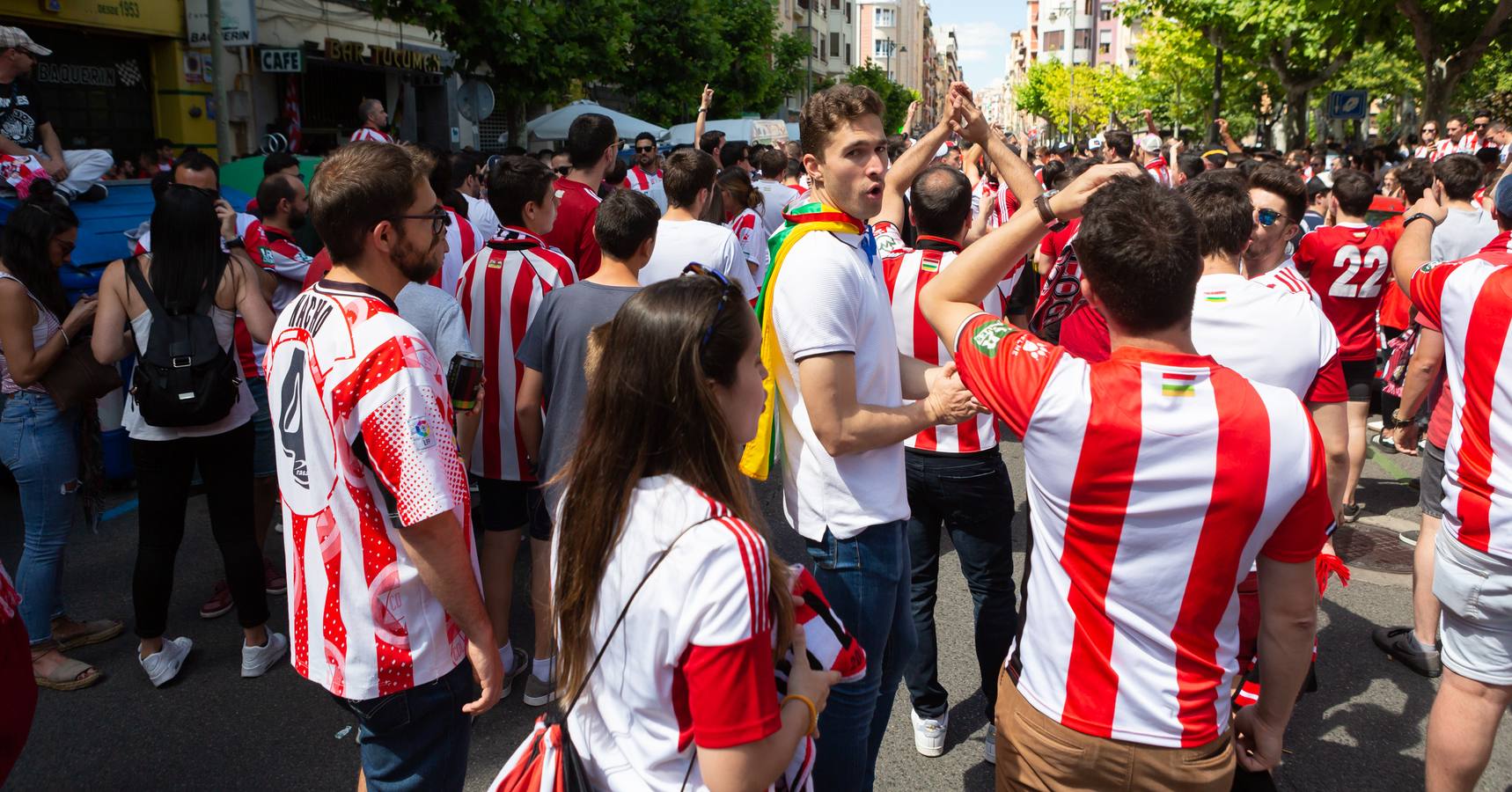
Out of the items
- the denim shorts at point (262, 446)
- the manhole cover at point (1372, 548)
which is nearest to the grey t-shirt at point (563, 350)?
the denim shorts at point (262, 446)

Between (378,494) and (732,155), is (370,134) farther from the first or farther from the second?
(378,494)

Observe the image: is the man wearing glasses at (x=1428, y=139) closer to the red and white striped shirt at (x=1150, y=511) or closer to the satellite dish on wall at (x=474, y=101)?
the satellite dish on wall at (x=474, y=101)

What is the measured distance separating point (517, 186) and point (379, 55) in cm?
1592

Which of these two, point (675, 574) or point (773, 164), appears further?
point (773, 164)

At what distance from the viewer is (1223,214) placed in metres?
3.07

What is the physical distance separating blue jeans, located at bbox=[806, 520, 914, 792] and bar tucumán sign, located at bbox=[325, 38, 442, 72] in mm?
16899

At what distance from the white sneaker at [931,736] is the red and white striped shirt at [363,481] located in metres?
1.87

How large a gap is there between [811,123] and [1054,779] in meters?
1.75

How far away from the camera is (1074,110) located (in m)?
78.8

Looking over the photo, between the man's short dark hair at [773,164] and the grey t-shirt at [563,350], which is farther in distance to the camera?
the man's short dark hair at [773,164]

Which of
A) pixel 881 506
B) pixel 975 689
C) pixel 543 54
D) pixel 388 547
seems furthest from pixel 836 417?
pixel 543 54

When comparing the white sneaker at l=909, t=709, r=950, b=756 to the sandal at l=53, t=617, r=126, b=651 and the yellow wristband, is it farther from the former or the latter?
the sandal at l=53, t=617, r=126, b=651

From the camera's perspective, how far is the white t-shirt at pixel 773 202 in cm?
858

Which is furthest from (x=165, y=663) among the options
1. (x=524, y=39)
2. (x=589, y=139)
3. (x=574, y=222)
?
(x=524, y=39)
